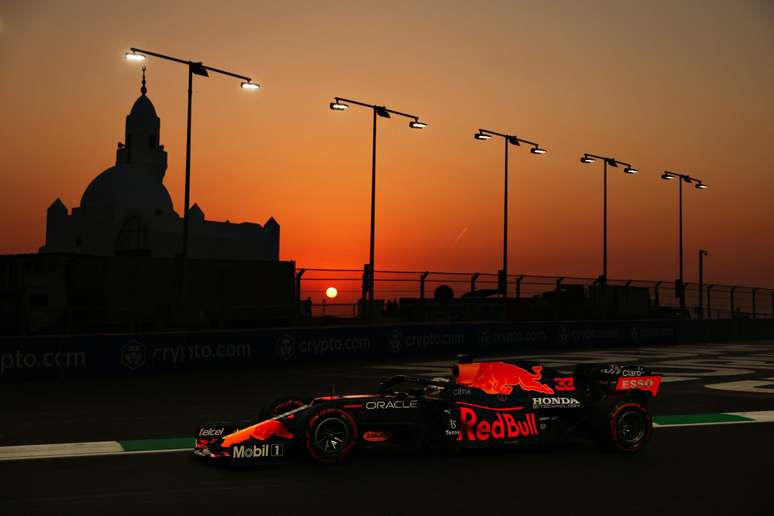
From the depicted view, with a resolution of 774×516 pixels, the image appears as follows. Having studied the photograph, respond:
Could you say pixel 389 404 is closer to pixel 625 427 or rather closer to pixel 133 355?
pixel 625 427

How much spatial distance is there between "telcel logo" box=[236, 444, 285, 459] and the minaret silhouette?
111m

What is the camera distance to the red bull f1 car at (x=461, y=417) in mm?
10242

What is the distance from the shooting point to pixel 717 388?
68.1 ft

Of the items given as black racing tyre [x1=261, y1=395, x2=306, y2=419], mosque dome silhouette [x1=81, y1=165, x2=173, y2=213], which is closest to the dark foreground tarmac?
black racing tyre [x1=261, y1=395, x2=306, y2=419]

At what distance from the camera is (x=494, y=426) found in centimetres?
1105

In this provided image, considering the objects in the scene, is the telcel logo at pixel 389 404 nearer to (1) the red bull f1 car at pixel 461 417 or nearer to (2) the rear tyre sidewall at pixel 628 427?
(1) the red bull f1 car at pixel 461 417

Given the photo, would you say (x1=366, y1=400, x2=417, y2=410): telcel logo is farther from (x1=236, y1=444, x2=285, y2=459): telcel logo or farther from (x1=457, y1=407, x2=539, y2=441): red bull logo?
(x1=236, y1=444, x2=285, y2=459): telcel logo

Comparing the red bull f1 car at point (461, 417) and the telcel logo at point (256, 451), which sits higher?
the red bull f1 car at point (461, 417)

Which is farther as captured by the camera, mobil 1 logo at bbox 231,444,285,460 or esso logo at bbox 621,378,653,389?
esso logo at bbox 621,378,653,389

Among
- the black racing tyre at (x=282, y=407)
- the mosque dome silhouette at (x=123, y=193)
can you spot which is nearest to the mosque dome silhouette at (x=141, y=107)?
the mosque dome silhouette at (x=123, y=193)

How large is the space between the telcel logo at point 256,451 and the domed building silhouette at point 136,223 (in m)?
89.0

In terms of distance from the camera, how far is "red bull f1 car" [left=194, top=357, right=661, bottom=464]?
1024cm

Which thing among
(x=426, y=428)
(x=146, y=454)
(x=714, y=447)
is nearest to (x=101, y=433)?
(x=146, y=454)

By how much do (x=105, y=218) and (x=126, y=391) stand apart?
8977 cm
